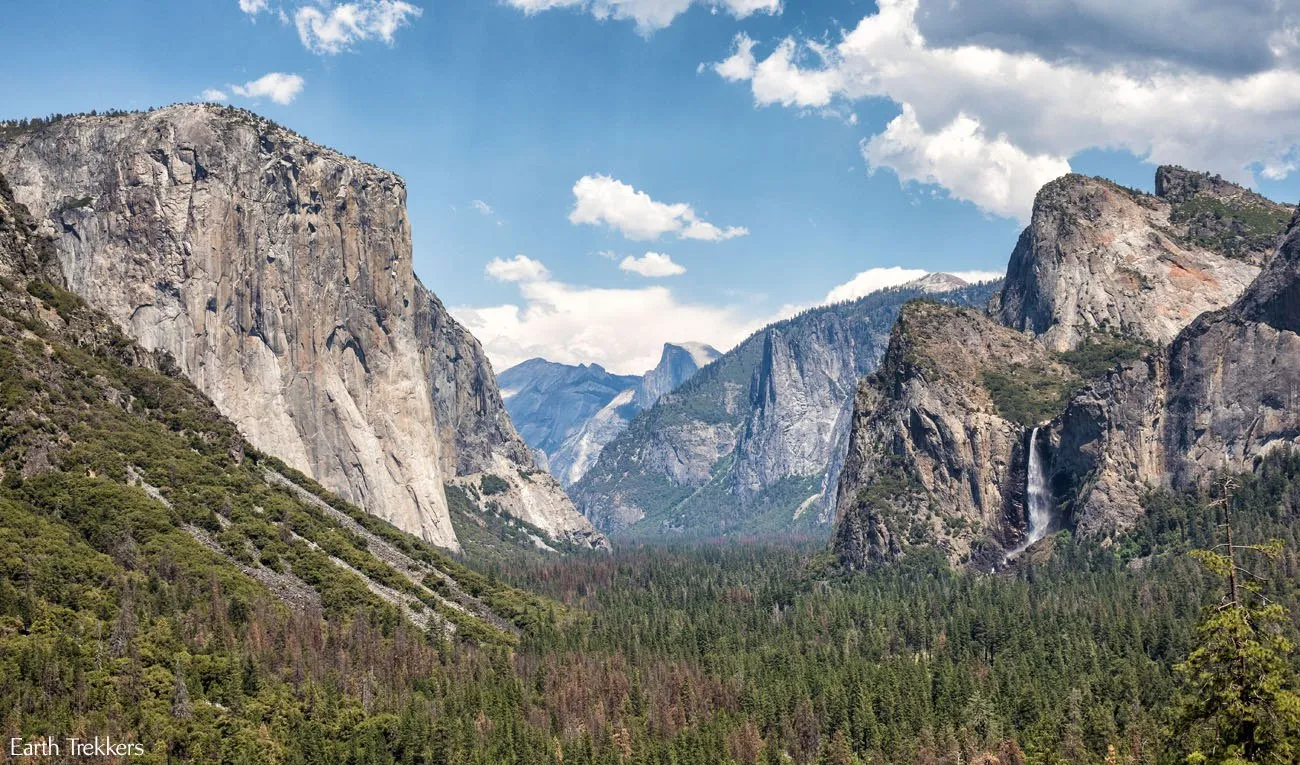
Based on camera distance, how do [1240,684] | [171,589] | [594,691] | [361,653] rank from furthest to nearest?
[594,691], [361,653], [171,589], [1240,684]

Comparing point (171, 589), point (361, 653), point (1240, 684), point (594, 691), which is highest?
point (171, 589)

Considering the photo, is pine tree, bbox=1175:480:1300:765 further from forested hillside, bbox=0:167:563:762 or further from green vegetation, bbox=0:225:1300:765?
forested hillside, bbox=0:167:563:762

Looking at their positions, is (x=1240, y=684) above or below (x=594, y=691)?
above

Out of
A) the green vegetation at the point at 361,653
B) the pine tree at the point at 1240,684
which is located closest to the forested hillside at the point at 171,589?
the green vegetation at the point at 361,653

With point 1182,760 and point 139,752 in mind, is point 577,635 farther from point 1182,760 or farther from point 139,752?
point 1182,760

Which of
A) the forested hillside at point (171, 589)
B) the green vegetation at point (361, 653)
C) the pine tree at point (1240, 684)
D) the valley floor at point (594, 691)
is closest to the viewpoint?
the pine tree at point (1240, 684)

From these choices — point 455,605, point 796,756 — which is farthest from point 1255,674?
point 455,605

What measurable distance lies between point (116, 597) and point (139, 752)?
3360 cm

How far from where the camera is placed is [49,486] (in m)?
141

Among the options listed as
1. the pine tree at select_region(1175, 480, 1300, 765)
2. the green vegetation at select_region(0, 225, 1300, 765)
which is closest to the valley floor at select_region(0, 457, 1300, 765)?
the green vegetation at select_region(0, 225, 1300, 765)

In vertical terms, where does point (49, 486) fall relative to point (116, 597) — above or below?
above

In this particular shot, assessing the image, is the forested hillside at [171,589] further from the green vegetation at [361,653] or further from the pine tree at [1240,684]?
the pine tree at [1240,684]

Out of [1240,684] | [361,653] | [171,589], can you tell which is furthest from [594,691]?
[1240,684]

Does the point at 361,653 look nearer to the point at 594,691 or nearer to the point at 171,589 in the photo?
the point at 171,589
